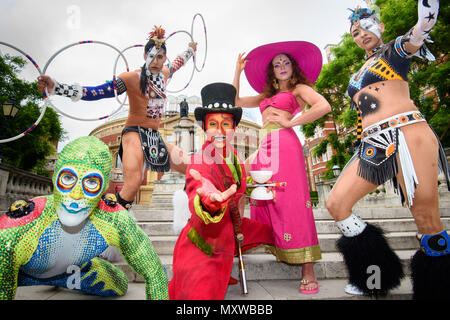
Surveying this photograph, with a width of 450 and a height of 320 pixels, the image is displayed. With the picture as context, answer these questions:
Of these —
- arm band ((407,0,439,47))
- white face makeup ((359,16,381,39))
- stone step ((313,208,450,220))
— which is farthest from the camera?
stone step ((313,208,450,220))

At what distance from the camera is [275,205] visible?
2410 mm

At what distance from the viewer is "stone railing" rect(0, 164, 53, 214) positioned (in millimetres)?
6078

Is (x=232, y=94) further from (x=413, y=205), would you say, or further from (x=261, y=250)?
(x=261, y=250)

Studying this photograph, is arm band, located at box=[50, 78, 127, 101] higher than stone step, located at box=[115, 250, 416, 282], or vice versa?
arm band, located at box=[50, 78, 127, 101]

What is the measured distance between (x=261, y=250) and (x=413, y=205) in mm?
1956

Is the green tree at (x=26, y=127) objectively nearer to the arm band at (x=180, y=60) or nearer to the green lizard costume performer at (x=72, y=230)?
the arm band at (x=180, y=60)

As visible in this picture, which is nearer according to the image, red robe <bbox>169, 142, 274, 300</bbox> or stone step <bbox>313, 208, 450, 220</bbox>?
red robe <bbox>169, 142, 274, 300</bbox>

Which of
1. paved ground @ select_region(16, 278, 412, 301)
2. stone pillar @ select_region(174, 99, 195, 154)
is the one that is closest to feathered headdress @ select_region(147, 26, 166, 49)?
paved ground @ select_region(16, 278, 412, 301)

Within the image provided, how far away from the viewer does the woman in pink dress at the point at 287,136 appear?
230 cm

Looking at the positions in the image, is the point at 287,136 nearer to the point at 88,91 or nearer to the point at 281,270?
the point at 281,270

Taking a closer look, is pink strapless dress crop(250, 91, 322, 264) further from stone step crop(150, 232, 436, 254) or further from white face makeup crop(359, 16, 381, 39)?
stone step crop(150, 232, 436, 254)

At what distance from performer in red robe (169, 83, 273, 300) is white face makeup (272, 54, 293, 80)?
2.79 feet

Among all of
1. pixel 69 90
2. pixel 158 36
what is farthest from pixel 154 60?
pixel 69 90
